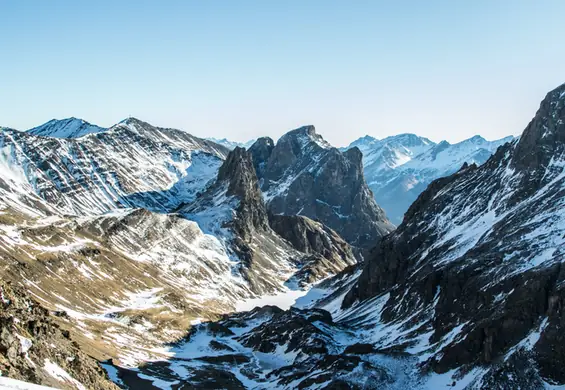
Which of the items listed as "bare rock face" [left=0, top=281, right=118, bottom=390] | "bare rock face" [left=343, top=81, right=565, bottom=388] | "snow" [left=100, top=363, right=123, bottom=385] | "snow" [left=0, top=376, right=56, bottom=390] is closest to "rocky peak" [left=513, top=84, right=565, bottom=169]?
"bare rock face" [left=343, top=81, right=565, bottom=388]

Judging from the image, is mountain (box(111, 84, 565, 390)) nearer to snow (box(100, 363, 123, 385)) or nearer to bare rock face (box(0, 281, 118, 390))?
snow (box(100, 363, 123, 385))

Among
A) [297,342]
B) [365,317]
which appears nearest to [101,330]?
[297,342]

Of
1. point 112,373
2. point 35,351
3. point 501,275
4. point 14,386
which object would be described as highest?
point 14,386

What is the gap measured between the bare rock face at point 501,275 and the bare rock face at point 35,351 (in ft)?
192

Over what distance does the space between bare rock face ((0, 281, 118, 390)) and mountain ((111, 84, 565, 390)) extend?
5627 cm

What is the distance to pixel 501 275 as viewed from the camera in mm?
128125

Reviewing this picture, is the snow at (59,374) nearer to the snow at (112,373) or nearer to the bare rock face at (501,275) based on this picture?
the snow at (112,373)

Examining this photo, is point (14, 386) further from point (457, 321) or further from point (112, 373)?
point (457, 321)

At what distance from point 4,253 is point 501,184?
141m

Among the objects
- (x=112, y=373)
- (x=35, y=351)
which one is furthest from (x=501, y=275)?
(x=35, y=351)

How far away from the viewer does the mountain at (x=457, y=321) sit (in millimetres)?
102062

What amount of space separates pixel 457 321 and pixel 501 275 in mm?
12903

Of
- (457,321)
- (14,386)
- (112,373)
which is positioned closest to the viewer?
(14,386)

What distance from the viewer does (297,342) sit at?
15738cm
